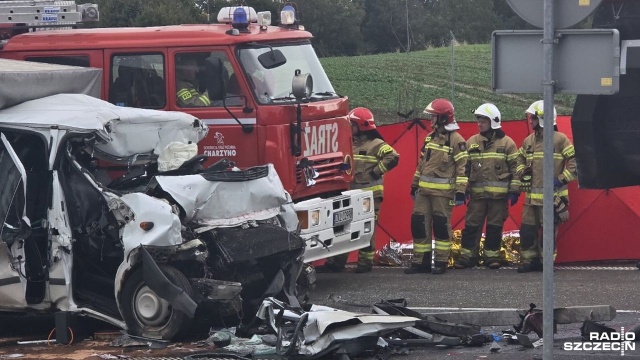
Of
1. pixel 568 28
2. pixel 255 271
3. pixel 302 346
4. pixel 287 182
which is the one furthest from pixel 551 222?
pixel 287 182

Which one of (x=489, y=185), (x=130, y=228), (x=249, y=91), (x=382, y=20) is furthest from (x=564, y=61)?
(x=382, y=20)

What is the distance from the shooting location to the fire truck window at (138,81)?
1058cm

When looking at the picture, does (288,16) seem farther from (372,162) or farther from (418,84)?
(418,84)

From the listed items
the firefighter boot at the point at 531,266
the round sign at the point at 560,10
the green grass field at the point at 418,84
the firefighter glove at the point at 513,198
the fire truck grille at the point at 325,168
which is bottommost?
the green grass field at the point at 418,84

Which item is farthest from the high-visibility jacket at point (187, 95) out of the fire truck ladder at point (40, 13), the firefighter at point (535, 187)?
the firefighter at point (535, 187)

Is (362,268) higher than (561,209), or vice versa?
(561,209)

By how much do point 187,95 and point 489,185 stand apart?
3.79 m

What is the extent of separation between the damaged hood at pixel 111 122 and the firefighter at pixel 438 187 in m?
3.45

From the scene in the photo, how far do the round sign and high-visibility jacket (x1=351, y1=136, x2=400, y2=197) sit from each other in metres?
5.81

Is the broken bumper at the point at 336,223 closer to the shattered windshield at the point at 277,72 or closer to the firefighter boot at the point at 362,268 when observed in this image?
the shattered windshield at the point at 277,72

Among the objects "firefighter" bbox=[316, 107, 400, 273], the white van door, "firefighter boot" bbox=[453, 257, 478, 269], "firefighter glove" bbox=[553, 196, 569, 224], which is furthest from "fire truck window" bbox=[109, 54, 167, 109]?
"firefighter glove" bbox=[553, 196, 569, 224]

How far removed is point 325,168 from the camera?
35.9 ft

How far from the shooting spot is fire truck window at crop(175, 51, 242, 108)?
10.3 metres

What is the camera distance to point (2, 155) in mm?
9000
